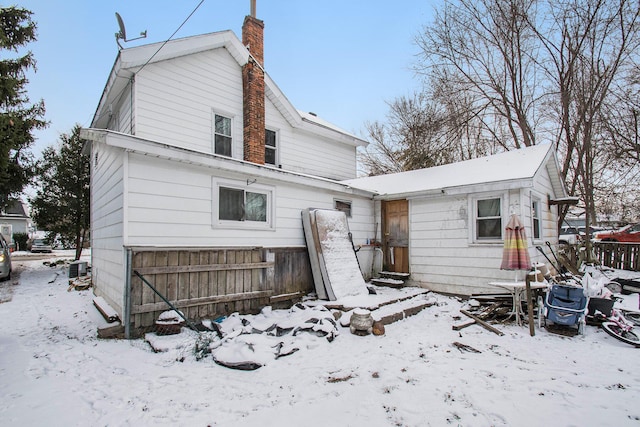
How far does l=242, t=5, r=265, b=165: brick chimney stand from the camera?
9.28 meters

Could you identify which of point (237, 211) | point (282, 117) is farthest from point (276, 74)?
point (237, 211)

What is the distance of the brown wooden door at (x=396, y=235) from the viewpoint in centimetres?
937

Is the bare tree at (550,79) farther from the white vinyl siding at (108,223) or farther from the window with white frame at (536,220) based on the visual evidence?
the white vinyl siding at (108,223)

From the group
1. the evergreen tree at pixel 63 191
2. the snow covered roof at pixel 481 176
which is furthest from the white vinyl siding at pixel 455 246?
the evergreen tree at pixel 63 191

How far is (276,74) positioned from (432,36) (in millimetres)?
8815

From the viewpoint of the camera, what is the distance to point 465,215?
8.13 m

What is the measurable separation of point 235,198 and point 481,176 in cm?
623

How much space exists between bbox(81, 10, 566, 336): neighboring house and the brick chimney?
0.12 ft

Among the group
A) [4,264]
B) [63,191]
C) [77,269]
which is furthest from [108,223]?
[63,191]

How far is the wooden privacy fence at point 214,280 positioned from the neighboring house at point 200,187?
20 mm

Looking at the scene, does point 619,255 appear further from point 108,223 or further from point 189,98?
point 108,223

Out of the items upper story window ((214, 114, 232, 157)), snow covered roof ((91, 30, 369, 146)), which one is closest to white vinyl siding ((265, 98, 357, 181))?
snow covered roof ((91, 30, 369, 146))

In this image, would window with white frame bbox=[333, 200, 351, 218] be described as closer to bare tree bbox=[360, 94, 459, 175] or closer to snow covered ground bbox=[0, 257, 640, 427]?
snow covered ground bbox=[0, 257, 640, 427]

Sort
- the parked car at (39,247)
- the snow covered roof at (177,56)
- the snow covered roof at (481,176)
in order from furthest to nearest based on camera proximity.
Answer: the parked car at (39,247) < the snow covered roof at (481,176) < the snow covered roof at (177,56)
